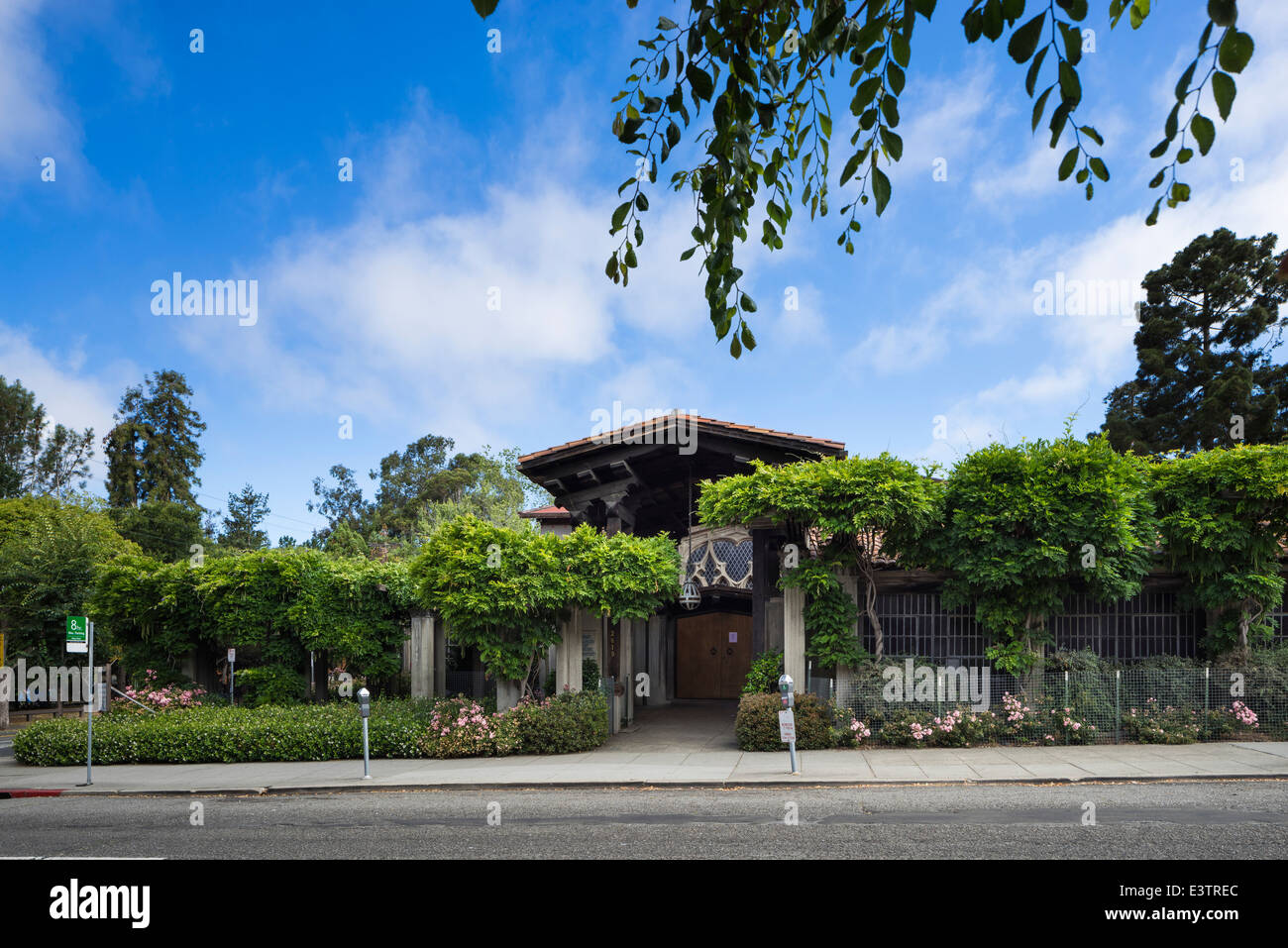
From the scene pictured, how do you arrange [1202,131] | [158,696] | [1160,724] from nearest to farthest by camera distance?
[1202,131] → [1160,724] → [158,696]

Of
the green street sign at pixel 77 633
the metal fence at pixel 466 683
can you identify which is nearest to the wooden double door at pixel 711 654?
the metal fence at pixel 466 683

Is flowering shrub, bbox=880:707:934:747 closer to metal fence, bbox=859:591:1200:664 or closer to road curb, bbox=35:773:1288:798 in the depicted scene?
metal fence, bbox=859:591:1200:664

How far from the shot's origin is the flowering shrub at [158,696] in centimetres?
1727

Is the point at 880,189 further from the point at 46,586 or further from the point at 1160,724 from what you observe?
the point at 46,586

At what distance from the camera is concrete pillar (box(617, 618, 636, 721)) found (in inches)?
684

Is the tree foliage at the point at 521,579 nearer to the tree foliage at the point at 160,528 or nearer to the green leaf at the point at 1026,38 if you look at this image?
the green leaf at the point at 1026,38

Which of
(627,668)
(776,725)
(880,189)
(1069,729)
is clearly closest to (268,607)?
(627,668)

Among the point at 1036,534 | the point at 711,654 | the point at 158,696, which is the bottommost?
the point at 711,654

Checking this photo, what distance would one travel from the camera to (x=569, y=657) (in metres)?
15.1

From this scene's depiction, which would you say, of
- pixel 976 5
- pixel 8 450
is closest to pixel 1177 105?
pixel 976 5

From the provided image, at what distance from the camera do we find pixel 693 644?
910 inches

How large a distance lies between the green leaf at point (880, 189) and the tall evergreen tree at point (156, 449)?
50355 mm

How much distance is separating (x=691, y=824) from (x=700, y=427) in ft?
28.1

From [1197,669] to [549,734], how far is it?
10380 mm
